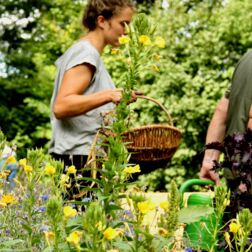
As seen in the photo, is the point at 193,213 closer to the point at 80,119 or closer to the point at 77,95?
the point at 77,95

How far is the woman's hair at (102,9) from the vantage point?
3326 mm

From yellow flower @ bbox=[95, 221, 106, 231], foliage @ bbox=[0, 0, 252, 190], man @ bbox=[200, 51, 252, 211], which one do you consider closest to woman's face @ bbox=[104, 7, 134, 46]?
man @ bbox=[200, 51, 252, 211]

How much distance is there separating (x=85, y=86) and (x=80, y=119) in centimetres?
17

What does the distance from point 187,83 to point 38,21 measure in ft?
22.0

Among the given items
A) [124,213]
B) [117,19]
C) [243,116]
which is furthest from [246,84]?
[124,213]

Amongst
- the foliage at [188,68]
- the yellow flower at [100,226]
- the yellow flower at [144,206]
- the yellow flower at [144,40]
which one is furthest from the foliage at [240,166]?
the foliage at [188,68]

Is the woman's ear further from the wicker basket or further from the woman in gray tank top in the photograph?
the wicker basket

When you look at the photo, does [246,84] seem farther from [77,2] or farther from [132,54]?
[77,2]

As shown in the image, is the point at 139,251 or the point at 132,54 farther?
the point at 132,54

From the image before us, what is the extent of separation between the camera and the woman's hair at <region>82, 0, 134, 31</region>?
131 inches

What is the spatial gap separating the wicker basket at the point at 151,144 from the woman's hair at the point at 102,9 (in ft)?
1.42

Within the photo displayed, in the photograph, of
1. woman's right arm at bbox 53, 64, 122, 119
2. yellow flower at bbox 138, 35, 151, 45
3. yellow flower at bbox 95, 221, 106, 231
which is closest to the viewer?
yellow flower at bbox 95, 221, 106, 231

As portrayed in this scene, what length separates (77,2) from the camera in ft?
39.3

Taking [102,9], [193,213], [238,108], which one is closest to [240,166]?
[238,108]
